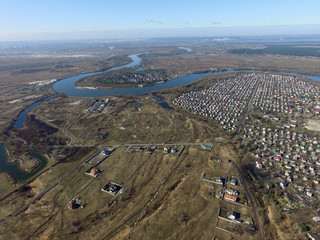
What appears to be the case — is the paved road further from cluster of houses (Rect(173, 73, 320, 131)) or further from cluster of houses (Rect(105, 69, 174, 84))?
cluster of houses (Rect(105, 69, 174, 84))

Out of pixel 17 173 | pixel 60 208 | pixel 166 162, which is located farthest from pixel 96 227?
pixel 17 173

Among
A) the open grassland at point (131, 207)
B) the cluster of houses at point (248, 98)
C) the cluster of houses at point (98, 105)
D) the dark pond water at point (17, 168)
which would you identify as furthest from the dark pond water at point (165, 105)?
the dark pond water at point (17, 168)

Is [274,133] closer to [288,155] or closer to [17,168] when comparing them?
[288,155]

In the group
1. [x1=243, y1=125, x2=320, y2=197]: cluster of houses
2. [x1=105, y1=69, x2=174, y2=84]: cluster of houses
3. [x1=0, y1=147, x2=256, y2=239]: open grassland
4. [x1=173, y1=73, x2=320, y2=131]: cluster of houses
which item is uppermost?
[x1=105, y1=69, x2=174, y2=84]: cluster of houses

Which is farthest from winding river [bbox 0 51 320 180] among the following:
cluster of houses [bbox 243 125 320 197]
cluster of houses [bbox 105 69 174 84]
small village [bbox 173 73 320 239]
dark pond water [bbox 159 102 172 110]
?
cluster of houses [bbox 243 125 320 197]

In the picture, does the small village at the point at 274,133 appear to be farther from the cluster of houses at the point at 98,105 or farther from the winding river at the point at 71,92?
the cluster of houses at the point at 98,105

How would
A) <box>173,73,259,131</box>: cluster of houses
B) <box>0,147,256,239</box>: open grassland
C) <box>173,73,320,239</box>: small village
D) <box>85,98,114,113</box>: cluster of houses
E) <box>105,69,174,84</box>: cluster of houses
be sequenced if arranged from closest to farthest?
<box>0,147,256,239</box>: open grassland → <box>173,73,320,239</box>: small village → <box>173,73,259,131</box>: cluster of houses → <box>85,98,114,113</box>: cluster of houses → <box>105,69,174,84</box>: cluster of houses
